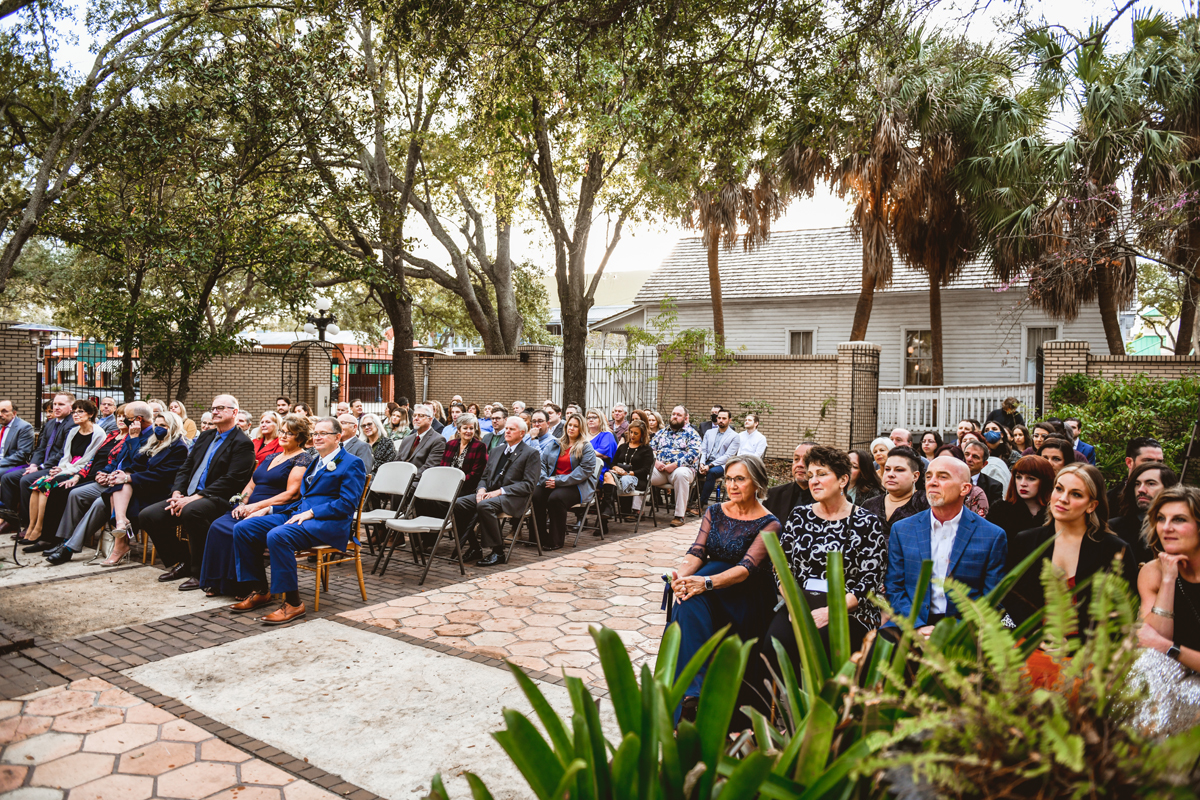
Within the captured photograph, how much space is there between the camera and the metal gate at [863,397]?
620 inches

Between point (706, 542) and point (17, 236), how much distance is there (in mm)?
14336

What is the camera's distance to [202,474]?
7.24 metres

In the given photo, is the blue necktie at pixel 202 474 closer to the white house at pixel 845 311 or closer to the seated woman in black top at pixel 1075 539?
the seated woman in black top at pixel 1075 539

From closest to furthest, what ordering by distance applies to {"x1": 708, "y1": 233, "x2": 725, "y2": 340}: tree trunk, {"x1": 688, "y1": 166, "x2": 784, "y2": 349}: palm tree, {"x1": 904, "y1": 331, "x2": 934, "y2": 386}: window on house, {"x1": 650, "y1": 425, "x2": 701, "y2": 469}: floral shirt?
1. {"x1": 650, "y1": 425, "x2": 701, "y2": 469}: floral shirt
2. {"x1": 688, "y1": 166, "x2": 784, "y2": 349}: palm tree
3. {"x1": 708, "y1": 233, "x2": 725, "y2": 340}: tree trunk
4. {"x1": 904, "y1": 331, "x2": 934, "y2": 386}: window on house

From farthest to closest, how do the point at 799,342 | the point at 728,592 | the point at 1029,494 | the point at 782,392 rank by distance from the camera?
the point at 799,342 → the point at 782,392 → the point at 1029,494 → the point at 728,592

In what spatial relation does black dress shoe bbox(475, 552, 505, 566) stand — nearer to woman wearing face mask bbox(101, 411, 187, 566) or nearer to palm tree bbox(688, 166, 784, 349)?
woman wearing face mask bbox(101, 411, 187, 566)

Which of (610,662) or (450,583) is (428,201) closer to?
(450,583)

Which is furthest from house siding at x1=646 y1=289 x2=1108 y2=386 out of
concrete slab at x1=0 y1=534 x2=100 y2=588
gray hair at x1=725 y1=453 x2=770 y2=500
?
gray hair at x1=725 y1=453 x2=770 y2=500

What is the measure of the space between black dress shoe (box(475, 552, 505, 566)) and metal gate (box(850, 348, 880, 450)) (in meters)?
9.78

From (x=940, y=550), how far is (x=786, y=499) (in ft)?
5.36

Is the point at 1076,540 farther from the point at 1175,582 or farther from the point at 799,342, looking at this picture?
the point at 799,342

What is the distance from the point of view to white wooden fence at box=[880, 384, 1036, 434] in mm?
15445

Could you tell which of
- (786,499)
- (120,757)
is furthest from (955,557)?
(120,757)

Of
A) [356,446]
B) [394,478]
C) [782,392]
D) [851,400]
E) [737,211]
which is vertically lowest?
[394,478]
